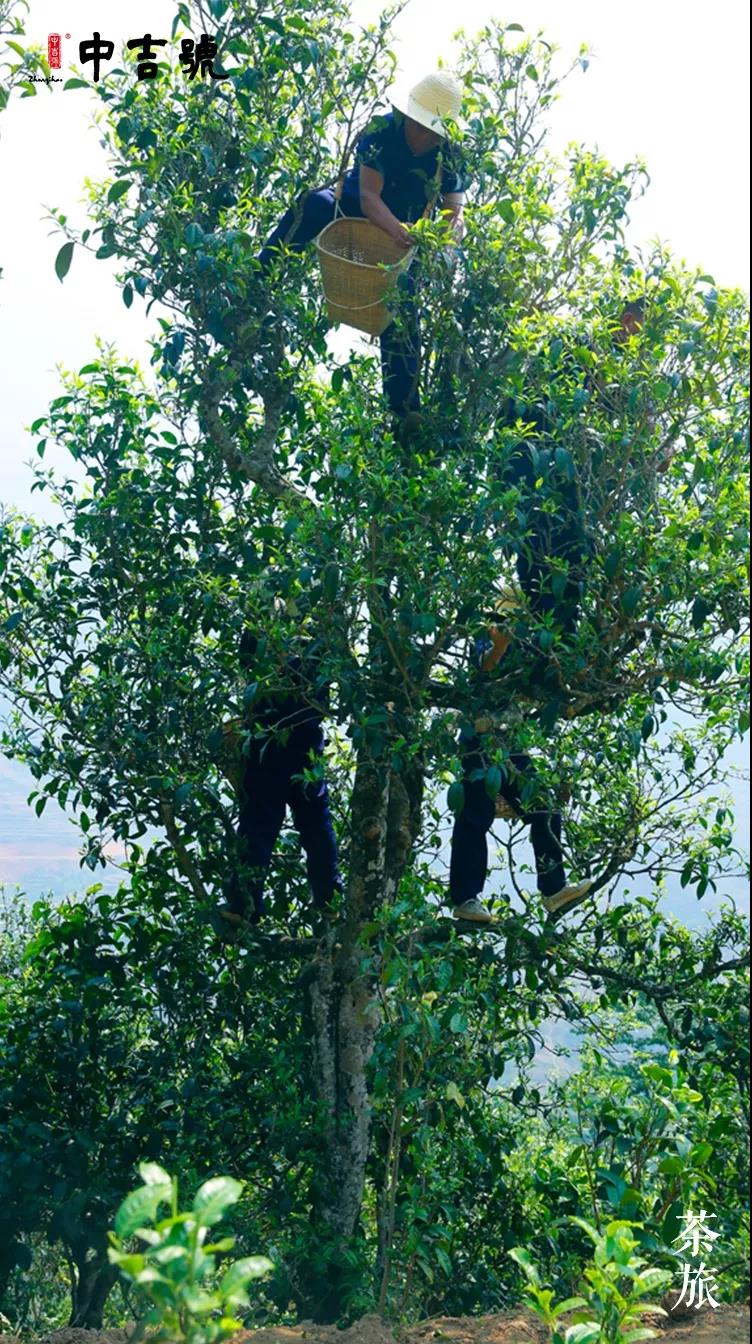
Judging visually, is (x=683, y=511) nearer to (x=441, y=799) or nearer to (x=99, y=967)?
(x=441, y=799)

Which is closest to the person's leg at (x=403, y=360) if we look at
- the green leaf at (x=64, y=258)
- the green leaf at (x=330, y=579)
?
the green leaf at (x=330, y=579)

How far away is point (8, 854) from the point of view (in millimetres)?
11984

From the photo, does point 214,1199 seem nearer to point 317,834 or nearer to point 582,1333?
point 582,1333

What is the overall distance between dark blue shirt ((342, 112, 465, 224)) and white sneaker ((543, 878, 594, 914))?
225 centimetres

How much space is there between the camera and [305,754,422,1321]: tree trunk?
4.84m

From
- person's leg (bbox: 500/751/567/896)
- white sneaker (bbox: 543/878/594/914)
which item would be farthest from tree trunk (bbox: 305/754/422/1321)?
white sneaker (bbox: 543/878/594/914)

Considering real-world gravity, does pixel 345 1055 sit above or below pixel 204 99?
below

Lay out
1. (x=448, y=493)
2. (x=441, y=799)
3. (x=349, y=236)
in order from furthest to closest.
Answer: (x=441, y=799)
(x=349, y=236)
(x=448, y=493)

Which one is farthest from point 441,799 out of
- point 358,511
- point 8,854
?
point 8,854

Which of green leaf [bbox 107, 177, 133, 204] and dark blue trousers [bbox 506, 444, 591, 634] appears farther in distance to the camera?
green leaf [bbox 107, 177, 133, 204]

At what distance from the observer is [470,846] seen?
474 cm

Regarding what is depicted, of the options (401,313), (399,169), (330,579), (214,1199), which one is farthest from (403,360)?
(214,1199)

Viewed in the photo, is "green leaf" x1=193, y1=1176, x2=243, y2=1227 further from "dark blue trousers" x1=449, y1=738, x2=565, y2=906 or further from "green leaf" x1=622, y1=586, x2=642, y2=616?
"dark blue trousers" x1=449, y1=738, x2=565, y2=906

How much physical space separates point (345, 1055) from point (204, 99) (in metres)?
3.25
